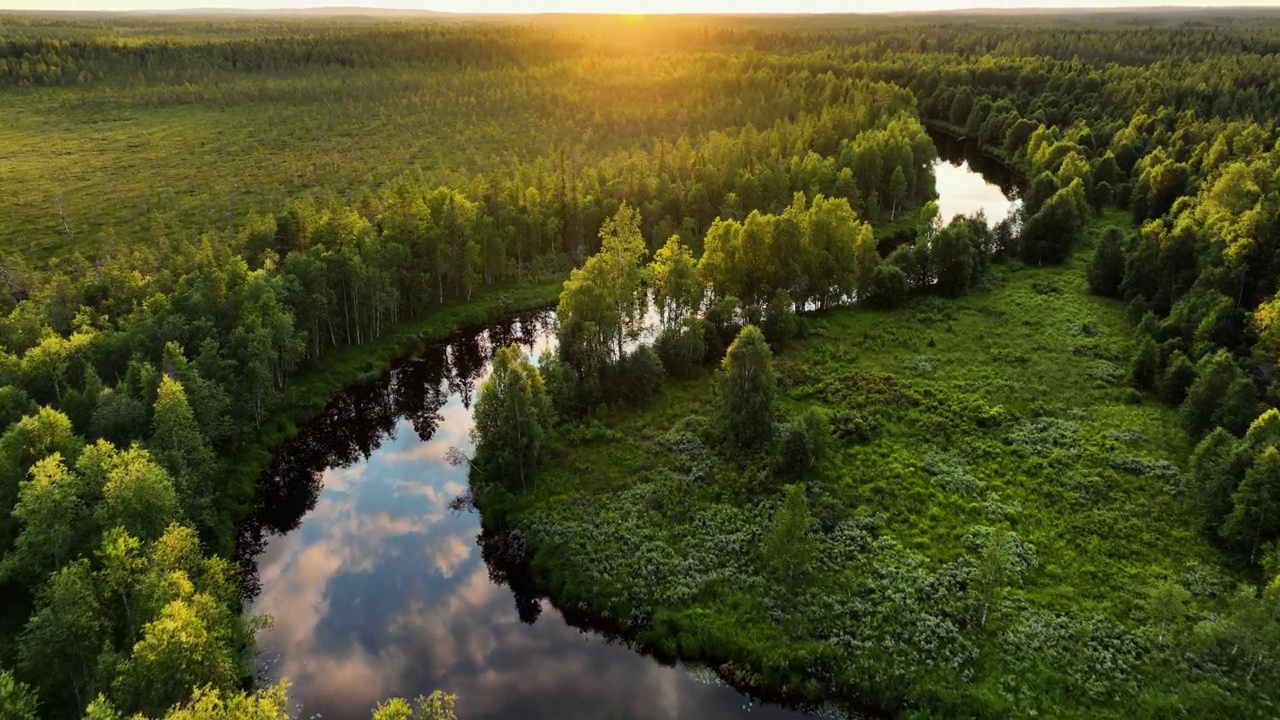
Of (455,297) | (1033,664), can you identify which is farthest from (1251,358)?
(455,297)

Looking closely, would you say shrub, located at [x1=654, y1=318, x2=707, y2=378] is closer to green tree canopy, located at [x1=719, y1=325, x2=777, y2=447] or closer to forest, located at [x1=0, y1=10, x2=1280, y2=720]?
forest, located at [x1=0, y1=10, x2=1280, y2=720]

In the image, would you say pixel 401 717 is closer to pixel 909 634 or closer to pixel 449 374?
pixel 909 634

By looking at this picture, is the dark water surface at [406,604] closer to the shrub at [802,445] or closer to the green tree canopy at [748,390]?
the shrub at [802,445]

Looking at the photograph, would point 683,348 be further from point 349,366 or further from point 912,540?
point 349,366

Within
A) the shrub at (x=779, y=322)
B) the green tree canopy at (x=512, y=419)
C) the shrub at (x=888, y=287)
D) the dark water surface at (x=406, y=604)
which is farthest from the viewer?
the shrub at (x=888, y=287)

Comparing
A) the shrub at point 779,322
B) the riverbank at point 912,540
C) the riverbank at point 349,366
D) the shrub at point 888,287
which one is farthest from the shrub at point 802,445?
the riverbank at point 349,366
